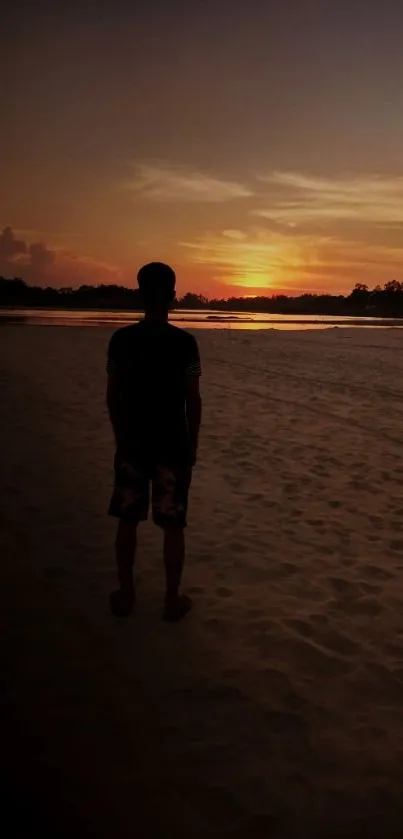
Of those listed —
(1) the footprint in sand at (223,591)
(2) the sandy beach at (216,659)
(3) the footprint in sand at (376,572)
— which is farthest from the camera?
(3) the footprint in sand at (376,572)

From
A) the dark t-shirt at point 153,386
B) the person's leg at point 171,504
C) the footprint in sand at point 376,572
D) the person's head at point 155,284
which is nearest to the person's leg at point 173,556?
Answer: the person's leg at point 171,504

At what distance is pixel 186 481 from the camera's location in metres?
3.79

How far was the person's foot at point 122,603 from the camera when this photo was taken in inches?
159

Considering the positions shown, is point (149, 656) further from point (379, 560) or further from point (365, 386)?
point (365, 386)

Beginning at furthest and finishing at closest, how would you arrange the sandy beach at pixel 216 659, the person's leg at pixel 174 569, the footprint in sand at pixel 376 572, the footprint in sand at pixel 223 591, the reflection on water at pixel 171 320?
the reflection on water at pixel 171 320, the footprint in sand at pixel 376 572, the footprint in sand at pixel 223 591, the person's leg at pixel 174 569, the sandy beach at pixel 216 659

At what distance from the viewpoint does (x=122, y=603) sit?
159 inches

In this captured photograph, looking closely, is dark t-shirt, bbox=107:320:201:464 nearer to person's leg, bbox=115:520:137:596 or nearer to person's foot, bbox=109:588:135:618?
person's leg, bbox=115:520:137:596

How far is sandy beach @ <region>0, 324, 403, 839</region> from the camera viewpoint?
8.54ft

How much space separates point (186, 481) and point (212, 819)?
1.86 meters

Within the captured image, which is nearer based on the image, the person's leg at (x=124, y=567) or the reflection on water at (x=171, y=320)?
the person's leg at (x=124, y=567)

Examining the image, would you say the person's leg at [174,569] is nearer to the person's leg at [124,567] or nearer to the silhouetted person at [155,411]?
the silhouetted person at [155,411]

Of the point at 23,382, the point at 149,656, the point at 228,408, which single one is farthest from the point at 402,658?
the point at 23,382

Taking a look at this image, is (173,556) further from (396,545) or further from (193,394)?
(396,545)

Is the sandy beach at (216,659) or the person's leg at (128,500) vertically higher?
the person's leg at (128,500)
